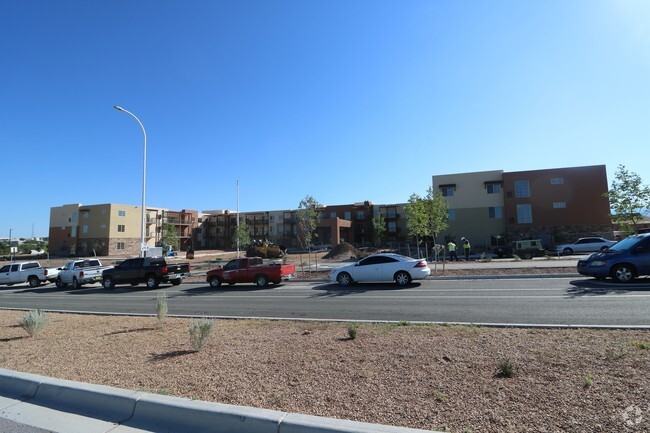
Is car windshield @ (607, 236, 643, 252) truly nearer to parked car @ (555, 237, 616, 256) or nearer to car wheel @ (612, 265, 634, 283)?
car wheel @ (612, 265, 634, 283)

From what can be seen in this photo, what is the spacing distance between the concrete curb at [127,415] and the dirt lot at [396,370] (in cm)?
37

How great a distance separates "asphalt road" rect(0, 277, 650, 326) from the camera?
8.92 meters

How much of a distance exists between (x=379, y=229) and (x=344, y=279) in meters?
56.8

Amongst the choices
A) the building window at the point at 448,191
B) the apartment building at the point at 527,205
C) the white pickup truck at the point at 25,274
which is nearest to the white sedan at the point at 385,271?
the white pickup truck at the point at 25,274

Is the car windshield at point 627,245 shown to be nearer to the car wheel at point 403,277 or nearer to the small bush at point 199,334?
the car wheel at point 403,277

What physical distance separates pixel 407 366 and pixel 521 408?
1686mm

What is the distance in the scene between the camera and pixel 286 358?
5.93 meters

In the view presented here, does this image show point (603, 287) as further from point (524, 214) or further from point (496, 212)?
point (496, 212)

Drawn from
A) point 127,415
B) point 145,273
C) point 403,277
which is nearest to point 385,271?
point 403,277

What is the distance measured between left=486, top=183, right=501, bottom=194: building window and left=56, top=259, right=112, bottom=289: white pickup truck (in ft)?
148

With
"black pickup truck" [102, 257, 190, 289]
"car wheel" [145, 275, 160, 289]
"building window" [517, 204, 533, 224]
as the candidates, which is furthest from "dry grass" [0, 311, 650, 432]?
"building window" [517, 204, 533, 224]

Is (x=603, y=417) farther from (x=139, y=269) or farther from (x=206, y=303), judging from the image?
(x=139, y=269)

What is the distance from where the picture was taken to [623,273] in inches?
553

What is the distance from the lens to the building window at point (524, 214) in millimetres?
47125
